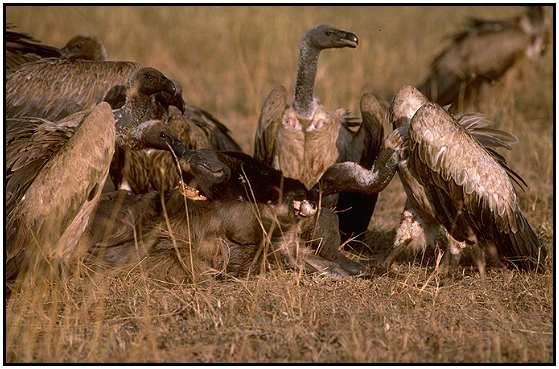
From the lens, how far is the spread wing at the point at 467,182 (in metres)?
5.04

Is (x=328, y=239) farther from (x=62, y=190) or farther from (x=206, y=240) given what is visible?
(x=62, y=190)

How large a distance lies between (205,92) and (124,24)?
2310 mm

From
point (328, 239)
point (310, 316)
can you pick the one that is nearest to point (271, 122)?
point (328, 239)

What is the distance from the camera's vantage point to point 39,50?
7.29m

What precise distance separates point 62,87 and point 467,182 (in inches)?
110

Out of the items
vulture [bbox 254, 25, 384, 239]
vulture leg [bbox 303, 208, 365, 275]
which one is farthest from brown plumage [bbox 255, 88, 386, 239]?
vulture leg [bbox 303, 208, 365, 275]

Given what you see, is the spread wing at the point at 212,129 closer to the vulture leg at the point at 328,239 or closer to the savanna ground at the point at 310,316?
the savanna ground at the point at 310,316

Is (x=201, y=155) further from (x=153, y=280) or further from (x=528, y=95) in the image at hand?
(x=528, y=95)

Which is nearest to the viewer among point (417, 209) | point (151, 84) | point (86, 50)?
point (417, 209)

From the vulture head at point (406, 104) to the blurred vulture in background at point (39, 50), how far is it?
272cm

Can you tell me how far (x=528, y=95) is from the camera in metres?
9.87

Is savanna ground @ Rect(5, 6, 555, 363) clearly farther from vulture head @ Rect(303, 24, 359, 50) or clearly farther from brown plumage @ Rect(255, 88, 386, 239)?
vulture head @ Rect(303, 24, 359, 50)

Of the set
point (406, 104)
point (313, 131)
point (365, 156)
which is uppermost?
point (406, 104)

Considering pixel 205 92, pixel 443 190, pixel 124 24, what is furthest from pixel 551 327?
pixel 124 24
